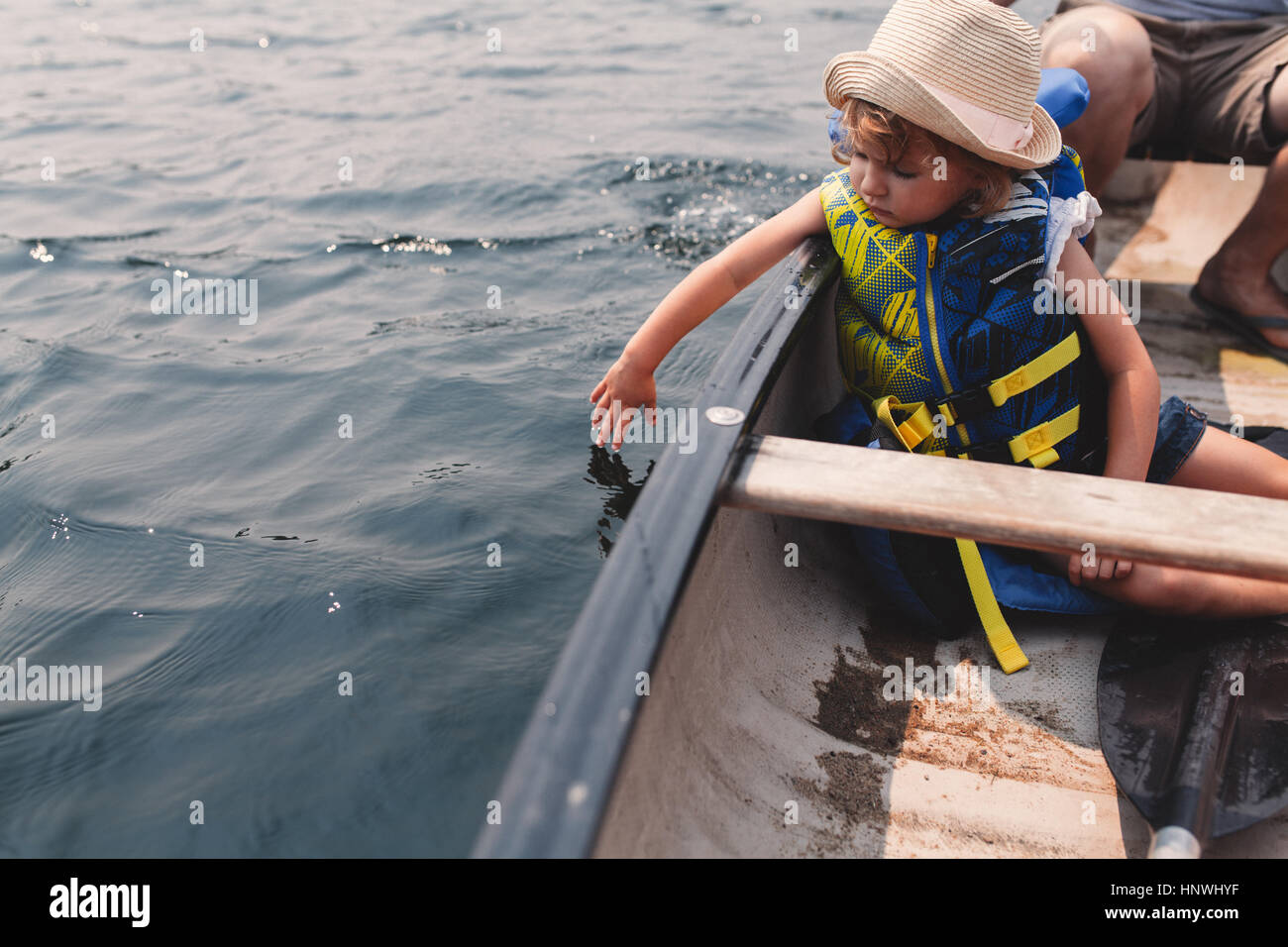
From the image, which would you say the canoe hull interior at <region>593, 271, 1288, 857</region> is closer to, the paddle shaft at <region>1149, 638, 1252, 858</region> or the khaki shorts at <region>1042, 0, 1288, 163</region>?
the paddle shaft at <region>1149, 638, 1252, 858</region>

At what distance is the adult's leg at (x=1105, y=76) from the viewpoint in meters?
3.25

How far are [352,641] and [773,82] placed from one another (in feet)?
24.6

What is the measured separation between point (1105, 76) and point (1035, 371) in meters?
1.77

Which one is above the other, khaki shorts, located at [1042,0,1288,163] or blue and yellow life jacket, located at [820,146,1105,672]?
khaki shorts, located at [1042,0,1288,163]

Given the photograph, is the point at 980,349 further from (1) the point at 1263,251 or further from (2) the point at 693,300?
(1) the point at 1263,251

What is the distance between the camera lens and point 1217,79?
3725 mm

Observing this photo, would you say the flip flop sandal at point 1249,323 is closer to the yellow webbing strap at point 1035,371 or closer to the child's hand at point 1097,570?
the yellow webbing strap at point 1035,371

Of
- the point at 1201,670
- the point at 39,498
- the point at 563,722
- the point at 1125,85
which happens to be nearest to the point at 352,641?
the point at 39,498

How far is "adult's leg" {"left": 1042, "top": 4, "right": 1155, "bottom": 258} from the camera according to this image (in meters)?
3.25

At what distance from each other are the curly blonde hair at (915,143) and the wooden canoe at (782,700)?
36 cm

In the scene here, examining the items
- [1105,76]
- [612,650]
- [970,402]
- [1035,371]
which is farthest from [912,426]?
[1105,76]

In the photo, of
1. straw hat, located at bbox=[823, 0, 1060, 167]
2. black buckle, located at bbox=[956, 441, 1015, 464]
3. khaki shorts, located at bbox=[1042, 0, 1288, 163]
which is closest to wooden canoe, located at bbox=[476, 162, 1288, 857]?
black buckle, located at bbox=[956, 441, 1015, 464]

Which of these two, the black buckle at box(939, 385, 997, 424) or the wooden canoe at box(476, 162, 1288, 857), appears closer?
the wooden canoe at box(476, 162, 1288, 857)

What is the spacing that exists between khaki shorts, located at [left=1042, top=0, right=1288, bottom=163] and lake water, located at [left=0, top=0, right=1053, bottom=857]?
1.96 meters
